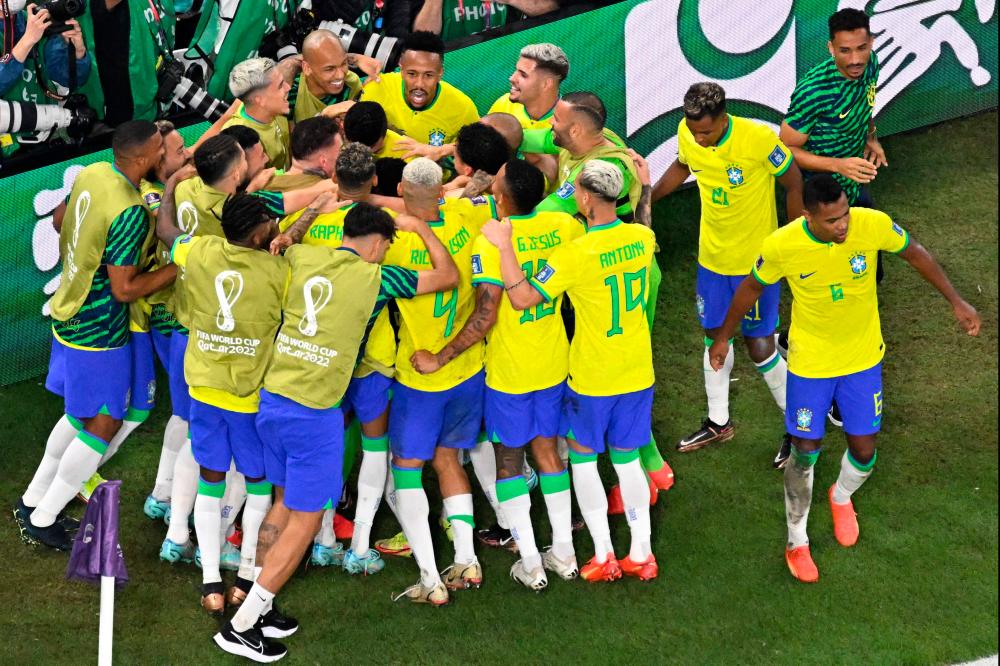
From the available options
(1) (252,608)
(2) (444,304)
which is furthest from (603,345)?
(1) (252,608)

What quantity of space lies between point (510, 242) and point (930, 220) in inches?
171

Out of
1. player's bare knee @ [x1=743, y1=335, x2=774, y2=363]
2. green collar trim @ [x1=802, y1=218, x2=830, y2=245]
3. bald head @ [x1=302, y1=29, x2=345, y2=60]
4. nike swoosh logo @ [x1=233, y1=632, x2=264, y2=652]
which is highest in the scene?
bald head @ [x1=302, y1=29, x2=345, y2=60]

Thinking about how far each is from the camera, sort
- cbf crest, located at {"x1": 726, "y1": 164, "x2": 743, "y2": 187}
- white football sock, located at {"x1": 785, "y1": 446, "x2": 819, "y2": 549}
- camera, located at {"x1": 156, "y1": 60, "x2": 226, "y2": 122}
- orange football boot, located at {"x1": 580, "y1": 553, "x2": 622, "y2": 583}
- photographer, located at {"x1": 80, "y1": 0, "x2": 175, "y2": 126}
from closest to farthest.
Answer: white football sock, located at {"x1": 785, "y1": 446, "x2": 819, "y2": 549} < orange football boot, located at {"x1": 580, "y1": 553, "x2": 622, "y2": 583} < cbf crest, located at {"x1": 726, "y1": 164, "x2": 743, "y2": 187} < photographer, located at {"x1": 80, "y1": 0, "x2": 175, "y2": 126} < camera, located at {"x1": 156, "y1": 60, "x2": 226, "y2": 122}

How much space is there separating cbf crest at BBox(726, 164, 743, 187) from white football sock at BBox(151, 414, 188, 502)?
329 centimetres

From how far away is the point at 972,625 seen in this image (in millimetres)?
7066

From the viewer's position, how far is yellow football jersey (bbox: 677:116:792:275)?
781 centimetres

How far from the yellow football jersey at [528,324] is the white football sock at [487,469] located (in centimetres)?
59

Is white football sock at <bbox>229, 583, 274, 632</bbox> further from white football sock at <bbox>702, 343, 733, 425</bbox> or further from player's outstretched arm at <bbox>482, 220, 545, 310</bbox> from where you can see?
white football sock at <bbox>702, 343, 733, 425</bbox>

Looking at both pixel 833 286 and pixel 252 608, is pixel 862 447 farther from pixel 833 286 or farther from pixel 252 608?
pixel 252 608

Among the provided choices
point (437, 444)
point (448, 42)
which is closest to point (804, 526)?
point (437, 444)

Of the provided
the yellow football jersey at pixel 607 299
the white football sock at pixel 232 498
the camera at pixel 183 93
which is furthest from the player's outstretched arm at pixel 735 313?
the camera at pixel 183 93

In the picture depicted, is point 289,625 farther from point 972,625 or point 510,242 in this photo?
point 972,625

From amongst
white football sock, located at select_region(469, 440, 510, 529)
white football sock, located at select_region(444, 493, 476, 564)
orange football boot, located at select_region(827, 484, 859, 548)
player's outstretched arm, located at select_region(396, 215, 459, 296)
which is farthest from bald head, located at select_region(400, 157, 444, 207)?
orange football boot, located at select_region(827, 484, 859, 548)

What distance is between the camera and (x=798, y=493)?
7.38m
